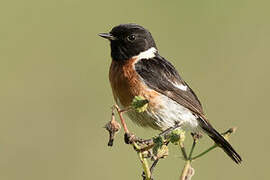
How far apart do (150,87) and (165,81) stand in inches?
6.0

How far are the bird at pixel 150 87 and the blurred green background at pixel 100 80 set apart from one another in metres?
1.62

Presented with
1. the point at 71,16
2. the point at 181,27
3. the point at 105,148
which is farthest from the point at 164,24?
the point at 105,148

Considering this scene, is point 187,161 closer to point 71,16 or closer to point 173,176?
point 173,176

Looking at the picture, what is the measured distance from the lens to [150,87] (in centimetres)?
502

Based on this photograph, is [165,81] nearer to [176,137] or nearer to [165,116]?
[165,116]

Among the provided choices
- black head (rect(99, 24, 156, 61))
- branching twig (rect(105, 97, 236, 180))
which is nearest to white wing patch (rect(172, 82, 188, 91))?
black head (rect(99, 24, 156, 61))

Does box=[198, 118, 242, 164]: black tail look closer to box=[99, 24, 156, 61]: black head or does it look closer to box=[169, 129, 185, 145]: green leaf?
box=[99, 24, 156, 61]: black head

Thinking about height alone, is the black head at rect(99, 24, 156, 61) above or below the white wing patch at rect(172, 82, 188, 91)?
above

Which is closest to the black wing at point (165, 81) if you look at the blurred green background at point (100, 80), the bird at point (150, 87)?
the bird at point (150, 87)

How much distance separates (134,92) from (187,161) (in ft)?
6.61

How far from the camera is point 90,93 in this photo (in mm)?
7734

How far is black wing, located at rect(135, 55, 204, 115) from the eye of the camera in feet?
16.6

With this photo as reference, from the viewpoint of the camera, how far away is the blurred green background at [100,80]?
6.85 metres

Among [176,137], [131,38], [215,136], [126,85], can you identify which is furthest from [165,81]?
[176,137]
